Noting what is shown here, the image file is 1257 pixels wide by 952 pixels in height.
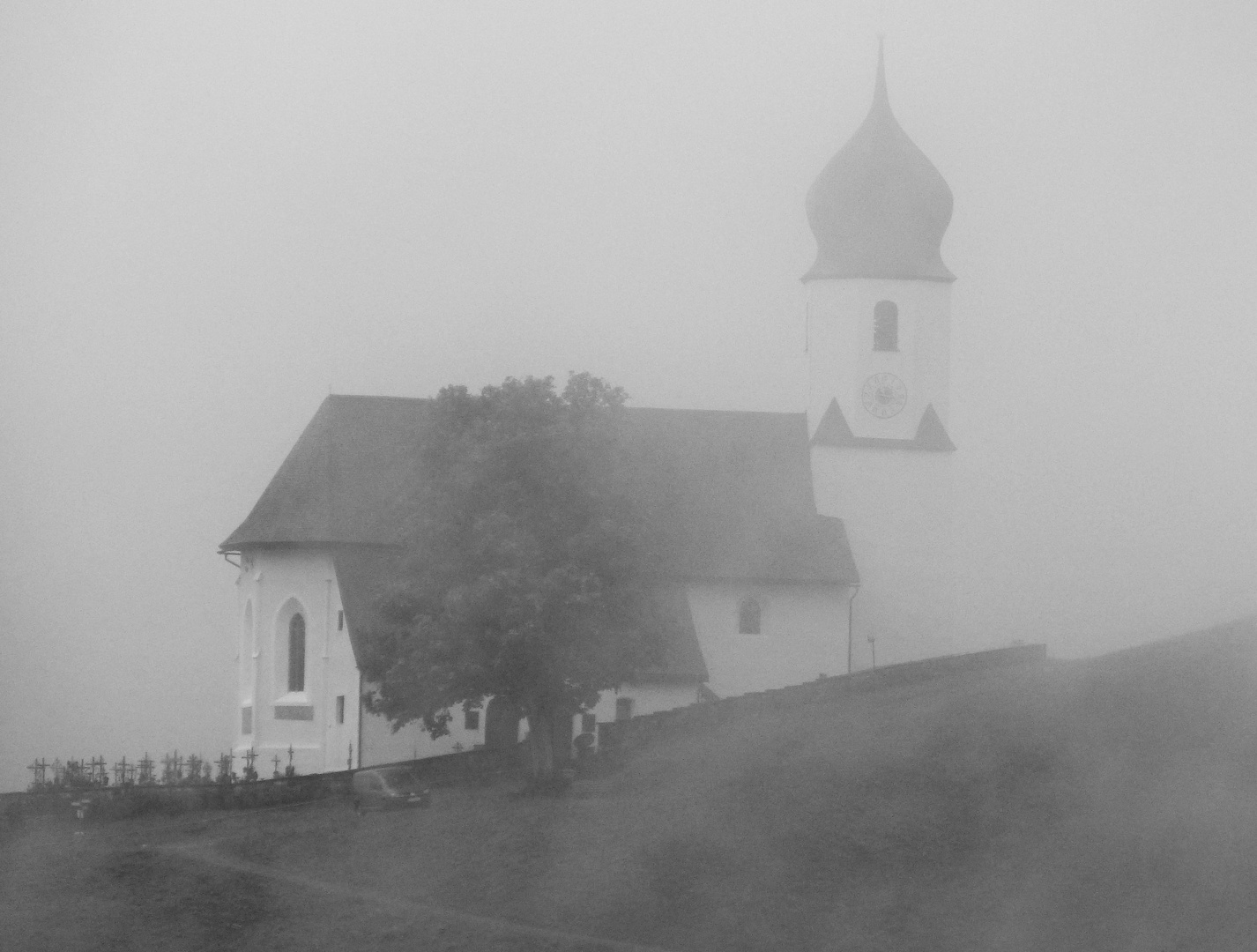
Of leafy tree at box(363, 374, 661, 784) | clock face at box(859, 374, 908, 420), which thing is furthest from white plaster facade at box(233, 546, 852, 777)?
leafy tree at box(363, 374, 661, 784)

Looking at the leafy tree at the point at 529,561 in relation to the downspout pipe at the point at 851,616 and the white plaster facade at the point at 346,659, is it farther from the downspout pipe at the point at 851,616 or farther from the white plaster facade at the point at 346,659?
the downspout pipe at the point at 851,616

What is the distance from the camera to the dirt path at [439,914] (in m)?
34.5

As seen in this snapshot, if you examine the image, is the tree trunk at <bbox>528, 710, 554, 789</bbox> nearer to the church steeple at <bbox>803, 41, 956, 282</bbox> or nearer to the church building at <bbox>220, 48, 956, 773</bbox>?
the church building at <bbox>220, 48, 956, 773</bbox>

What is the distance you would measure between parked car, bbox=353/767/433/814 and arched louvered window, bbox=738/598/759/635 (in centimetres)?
1632

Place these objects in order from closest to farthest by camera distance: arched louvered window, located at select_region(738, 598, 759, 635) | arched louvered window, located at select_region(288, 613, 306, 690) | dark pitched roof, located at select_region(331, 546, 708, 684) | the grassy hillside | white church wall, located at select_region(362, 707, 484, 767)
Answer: the grassy hillside, white church wall, located at select_region(362, 707, 484, 767), dark pitched roof, located at select_region(331, 546, 708, 684), arched louvered window, located at select_region(288, 613, 306, 690), arched louvered window, located at select_region(738, 598, 759, 635)

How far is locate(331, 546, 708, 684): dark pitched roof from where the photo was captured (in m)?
63.2

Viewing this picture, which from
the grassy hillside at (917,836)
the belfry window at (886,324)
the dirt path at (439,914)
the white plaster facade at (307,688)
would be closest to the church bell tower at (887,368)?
the belfry window at (886,324)

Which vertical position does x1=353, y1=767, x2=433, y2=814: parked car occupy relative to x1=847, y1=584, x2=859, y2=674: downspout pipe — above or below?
below

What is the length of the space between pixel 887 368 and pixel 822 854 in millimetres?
32742

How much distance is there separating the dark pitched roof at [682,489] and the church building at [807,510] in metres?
0.08

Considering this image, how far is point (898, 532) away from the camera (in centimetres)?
6794

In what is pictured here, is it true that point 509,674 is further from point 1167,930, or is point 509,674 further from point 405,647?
point 1167,930

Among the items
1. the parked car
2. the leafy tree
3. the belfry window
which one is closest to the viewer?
the leafy tree

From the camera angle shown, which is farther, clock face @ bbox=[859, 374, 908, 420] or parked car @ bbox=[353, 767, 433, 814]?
clock face @ bbox=[859, 374, 908, 420]
